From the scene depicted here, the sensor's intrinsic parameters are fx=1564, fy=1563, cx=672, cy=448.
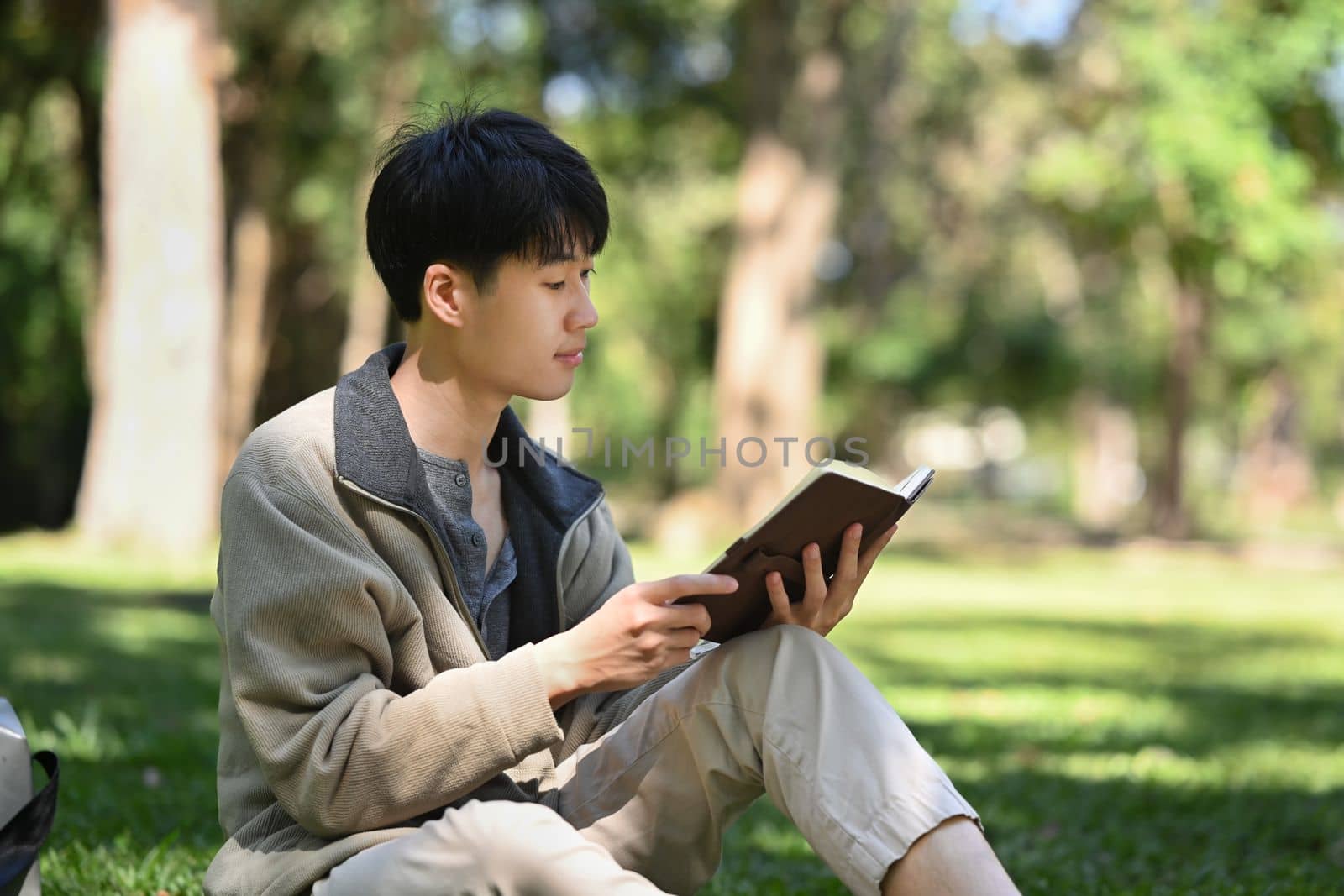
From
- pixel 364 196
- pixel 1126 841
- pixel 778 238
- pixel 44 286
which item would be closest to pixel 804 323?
pixel 778 238

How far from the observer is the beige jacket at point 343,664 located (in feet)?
7.36

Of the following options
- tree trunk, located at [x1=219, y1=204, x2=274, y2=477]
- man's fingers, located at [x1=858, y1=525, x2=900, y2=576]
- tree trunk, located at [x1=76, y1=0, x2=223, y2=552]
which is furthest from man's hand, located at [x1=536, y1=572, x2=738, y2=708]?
tree trunk, located at [x1=219, y1=204, x2=274, y2=477]

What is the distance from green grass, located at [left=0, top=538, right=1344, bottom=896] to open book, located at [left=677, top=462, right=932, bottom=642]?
1324 millimetres

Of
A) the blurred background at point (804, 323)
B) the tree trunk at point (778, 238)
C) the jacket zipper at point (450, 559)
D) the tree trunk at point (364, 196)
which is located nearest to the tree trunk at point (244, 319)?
the blurred background at point (804, 323)

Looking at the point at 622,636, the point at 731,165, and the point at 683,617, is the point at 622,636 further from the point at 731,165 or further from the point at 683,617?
the point at 731,165

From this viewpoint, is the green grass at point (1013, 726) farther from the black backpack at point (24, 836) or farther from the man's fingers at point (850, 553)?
the man's fingers at point (850, 553)

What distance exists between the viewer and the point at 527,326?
2559mm

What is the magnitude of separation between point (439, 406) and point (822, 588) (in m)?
0.71

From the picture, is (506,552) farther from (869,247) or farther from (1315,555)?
(869,247)

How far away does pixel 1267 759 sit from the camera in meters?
6.11

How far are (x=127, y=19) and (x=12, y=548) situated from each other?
4456 millimetres

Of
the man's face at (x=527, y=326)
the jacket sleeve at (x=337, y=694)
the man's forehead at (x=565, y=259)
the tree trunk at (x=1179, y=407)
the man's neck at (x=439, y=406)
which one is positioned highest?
the man's forehead at (x=565, y=259)

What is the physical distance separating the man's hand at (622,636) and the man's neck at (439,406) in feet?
1.54

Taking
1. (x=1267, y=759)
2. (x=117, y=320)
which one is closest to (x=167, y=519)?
(x=117, y=320)
